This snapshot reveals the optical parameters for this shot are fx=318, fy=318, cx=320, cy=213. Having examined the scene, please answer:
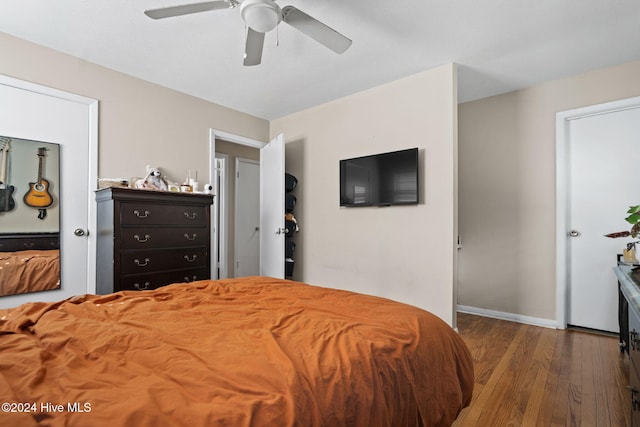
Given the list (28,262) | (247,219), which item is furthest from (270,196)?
(28,262)

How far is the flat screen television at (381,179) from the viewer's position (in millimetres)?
3092

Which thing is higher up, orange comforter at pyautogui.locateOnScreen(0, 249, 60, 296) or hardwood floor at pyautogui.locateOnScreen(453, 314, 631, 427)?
orange comforter at pyautogui.locateOnScreen(0, 249, 60, 296)

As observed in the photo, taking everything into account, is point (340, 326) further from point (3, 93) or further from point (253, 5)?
point (3, 93)

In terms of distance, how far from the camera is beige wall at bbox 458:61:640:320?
10.2ft

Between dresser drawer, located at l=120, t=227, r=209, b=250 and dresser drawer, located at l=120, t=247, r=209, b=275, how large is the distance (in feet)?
0.17

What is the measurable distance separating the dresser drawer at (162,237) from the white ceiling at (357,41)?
4.90ft

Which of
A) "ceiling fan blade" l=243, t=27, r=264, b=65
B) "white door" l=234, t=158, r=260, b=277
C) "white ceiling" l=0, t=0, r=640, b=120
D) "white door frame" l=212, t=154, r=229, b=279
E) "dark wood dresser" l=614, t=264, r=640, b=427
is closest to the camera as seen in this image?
"dark wood dresser" l=614, t=264, r=640, b=427

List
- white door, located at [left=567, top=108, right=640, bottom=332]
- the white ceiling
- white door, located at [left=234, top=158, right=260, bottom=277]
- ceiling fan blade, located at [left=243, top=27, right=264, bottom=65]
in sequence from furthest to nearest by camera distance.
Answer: white door, located at [left=234, top=158, right=260, bottom=277]
white door, located at [left=567, top=108, right=640, bottom=332]
the white ceiling
ceiling fan blade, located at [left=243, top=27, right=264, bottom=65]

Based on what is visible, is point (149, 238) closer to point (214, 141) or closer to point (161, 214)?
point (161, 214)

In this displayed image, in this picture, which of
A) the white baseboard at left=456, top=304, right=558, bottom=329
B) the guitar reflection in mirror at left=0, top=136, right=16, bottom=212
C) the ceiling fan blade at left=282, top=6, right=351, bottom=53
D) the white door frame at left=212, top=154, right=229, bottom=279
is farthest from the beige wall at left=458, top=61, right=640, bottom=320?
the guitar reflection in mirror at left=0, top=136, right=16, bottom=212

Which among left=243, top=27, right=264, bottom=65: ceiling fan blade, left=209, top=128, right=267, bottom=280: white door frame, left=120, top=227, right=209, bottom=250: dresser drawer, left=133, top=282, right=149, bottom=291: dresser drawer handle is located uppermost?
left=243, top=27, right=264, bottom=65: ceiling fan blade

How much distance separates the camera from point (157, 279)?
2.65 meters

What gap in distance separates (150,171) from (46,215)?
846mm

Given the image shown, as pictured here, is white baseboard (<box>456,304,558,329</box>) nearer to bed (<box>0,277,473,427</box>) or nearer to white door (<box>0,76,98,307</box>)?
bed (<box>0,277,473,427</box>)
